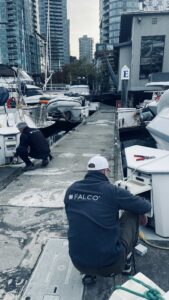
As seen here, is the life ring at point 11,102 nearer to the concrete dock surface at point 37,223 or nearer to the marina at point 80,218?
the marina at point 80,218

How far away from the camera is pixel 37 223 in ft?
11.8

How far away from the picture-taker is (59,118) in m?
15.1

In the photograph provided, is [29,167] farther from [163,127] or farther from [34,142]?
[163,127]

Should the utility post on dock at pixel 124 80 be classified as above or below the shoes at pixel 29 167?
above

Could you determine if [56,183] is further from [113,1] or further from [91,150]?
[113,1]

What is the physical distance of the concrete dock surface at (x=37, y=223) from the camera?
2518 mm

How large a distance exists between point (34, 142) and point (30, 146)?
151mm

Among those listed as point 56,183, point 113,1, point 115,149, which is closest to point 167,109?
point 115,149

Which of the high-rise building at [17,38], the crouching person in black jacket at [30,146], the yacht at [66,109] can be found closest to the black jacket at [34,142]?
the crouching person in black jacket at [30,146]

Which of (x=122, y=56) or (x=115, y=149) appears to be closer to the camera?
(x=115, y=149)

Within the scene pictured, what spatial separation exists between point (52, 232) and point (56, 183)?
1.77m

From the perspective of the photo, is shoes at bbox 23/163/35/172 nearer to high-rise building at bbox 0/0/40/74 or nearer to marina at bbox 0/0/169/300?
marina at bbox 0/0/169/300

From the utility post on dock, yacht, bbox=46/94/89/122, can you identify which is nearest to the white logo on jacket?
the utility post on dock

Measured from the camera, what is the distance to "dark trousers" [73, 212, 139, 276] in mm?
2213
